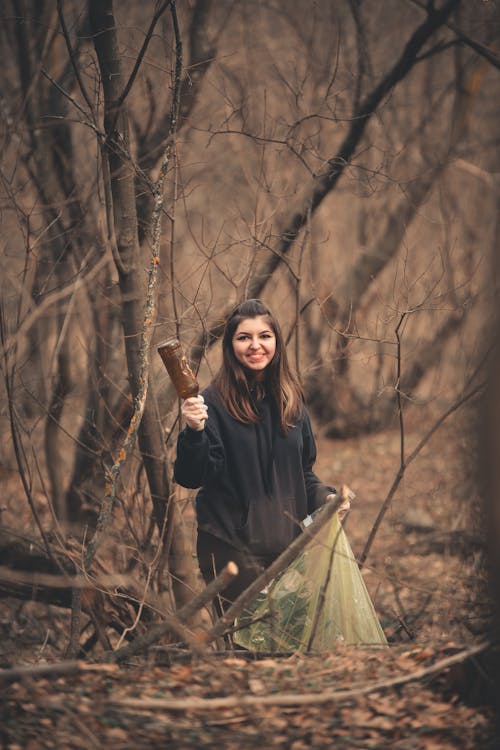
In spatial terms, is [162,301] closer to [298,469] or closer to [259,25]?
[298,469]

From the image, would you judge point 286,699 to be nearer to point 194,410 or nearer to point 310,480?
point 194,410

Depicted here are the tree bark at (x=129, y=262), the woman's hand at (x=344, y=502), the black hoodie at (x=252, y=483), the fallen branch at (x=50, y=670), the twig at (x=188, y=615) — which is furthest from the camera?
the tree bark at (x=129, y=262)

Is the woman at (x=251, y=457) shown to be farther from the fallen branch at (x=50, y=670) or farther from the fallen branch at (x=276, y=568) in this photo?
the fallen branch at (x=50, y=670)

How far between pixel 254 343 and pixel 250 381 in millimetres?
197

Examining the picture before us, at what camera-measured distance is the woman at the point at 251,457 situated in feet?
12.7

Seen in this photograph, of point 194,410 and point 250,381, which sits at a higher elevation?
point 250,381

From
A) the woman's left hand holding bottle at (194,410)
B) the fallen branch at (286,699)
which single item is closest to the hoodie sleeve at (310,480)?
the woman's left hand holding bottle at (194,410)

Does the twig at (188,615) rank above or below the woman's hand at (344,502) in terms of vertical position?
below

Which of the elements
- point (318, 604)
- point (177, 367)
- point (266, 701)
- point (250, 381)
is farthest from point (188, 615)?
point (250, 381)

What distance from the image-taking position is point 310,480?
4.12 m

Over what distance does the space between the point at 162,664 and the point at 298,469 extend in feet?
3.62

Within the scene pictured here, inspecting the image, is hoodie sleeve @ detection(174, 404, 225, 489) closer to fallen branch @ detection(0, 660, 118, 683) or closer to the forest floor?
the forest floor

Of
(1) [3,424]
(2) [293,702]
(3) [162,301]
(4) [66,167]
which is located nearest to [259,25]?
(4) [66,167]

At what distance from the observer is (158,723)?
2.84m
